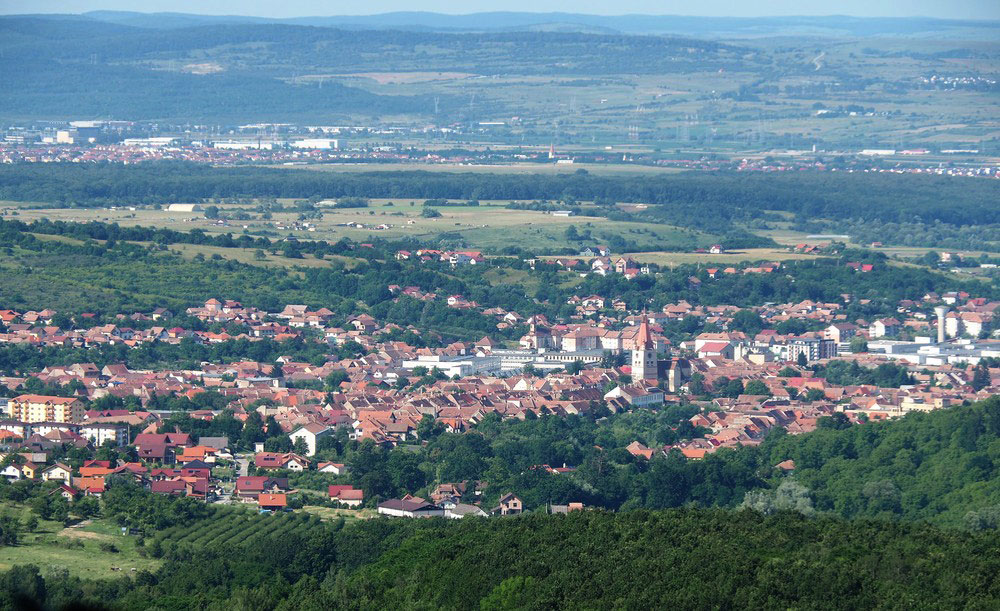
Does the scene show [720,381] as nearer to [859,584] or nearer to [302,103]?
[859,584]

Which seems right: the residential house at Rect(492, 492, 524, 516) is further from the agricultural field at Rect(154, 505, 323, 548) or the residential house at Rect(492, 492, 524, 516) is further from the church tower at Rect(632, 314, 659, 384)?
the church tower at Rect(632, 314, 659, 384)

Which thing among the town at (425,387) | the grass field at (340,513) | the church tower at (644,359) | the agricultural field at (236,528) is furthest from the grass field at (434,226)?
the agricultural field at (236,528)

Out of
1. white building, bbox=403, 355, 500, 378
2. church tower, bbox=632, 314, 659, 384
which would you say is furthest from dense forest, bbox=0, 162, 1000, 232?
church tower, bbox=632, 314, 659, 384

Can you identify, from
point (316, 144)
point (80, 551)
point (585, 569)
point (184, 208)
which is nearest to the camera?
point (585, 569)

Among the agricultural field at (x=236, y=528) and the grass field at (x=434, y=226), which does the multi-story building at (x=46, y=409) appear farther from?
the grass field at (x=434, y=226)

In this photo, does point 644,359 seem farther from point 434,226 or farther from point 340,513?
point 434,226

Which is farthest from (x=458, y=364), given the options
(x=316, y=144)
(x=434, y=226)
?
(x=316, y=144)
